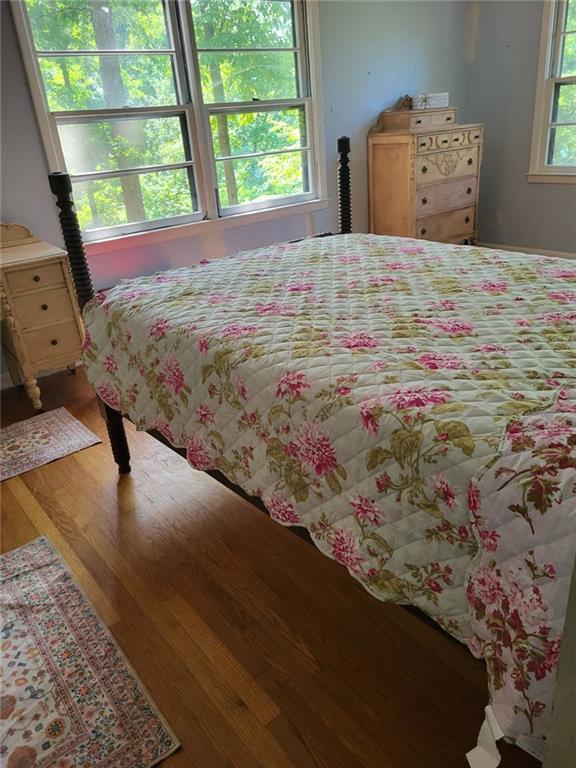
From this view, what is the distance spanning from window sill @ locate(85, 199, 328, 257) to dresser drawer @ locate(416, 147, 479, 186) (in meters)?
0.70

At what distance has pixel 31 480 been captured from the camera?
2.30m

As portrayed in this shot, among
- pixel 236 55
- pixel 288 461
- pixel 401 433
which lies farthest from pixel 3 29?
pixel 401 433

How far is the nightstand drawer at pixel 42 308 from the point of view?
273 centimetres

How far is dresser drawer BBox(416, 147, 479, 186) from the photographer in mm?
3899

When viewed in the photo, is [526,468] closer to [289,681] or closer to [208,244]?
[289,681]

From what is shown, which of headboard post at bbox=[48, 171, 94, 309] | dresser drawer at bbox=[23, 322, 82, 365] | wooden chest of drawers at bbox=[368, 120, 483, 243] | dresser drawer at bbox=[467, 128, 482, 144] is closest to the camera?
headboard post at bbox=[48, 171, 94, 309]

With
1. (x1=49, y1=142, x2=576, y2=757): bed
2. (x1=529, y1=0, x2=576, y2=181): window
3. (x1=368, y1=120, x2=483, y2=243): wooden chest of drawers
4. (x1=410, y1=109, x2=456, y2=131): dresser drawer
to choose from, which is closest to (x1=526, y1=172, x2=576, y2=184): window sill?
(x1=529, y1=0, x2=576, y2=181): window

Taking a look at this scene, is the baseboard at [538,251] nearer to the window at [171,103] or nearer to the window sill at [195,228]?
the window sill at [195,228]

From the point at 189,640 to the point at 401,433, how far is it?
2.99 feet

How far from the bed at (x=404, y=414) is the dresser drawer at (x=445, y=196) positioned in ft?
6.89

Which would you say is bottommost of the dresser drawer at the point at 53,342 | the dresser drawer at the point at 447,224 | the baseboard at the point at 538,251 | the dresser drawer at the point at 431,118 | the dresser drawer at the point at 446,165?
the baseboard at the point at 538,251

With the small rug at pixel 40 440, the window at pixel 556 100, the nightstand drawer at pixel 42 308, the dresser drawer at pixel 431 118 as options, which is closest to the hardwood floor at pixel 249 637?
the small rug at pixel 40 440

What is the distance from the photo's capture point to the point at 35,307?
109 inches

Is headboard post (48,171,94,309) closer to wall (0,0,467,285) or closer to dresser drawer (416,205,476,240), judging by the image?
wall (0,0,467,285)
